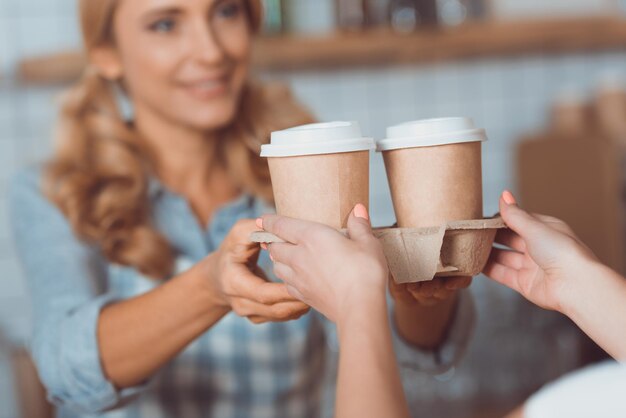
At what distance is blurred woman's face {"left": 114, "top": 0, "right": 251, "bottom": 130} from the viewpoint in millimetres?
1243

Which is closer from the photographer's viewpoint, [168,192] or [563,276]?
[563,276]

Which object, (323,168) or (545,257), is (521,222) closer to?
(545,257)

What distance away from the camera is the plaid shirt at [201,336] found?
4.01 ft

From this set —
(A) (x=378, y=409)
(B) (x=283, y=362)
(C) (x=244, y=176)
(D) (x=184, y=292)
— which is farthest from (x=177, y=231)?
(A) (x=378, y=409)

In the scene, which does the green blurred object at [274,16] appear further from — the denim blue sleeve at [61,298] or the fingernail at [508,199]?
the fingernail at [508,199]

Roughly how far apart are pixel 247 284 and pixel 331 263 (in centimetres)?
21

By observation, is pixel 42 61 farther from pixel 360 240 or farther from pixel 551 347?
pixel 360 240

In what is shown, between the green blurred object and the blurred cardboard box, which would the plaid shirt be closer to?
the green blurred object

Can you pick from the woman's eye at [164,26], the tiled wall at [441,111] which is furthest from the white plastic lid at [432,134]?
the tiled wall at [441,111]

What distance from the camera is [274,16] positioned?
88.4 inches

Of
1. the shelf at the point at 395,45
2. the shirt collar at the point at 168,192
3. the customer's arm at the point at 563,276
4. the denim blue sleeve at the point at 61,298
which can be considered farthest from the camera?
the shelf at the point at 395,45

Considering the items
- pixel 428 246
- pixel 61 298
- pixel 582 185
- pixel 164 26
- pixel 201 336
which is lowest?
pixel 582 185

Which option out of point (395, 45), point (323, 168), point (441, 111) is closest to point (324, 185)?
point (323, 168)

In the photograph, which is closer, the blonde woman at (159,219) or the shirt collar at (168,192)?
the blonde woman at (159,219)
